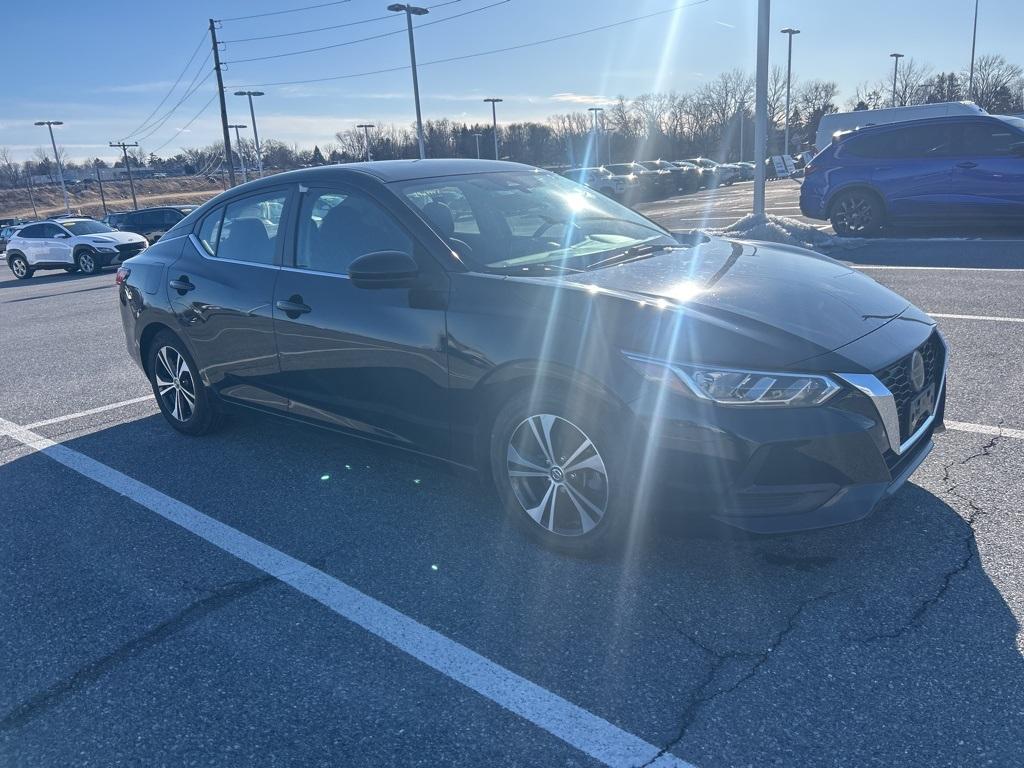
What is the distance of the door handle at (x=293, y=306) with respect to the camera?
13.8ft

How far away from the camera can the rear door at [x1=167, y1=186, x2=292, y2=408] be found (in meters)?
4.48

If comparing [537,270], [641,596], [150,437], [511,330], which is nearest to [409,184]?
[537,270]

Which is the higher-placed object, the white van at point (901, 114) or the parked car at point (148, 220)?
the white van at point (901, 114)

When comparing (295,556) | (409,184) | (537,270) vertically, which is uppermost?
(409,184)

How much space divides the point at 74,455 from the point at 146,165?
5811 inches

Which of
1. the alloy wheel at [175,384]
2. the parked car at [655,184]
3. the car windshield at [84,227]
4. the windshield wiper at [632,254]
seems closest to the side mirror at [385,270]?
the windshield wiper at [632,254]

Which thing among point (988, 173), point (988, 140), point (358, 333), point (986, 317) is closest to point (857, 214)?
point (988, 173)

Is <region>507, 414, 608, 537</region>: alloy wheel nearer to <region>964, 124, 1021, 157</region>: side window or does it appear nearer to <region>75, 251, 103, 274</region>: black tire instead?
<region>964, 124, 1021, 157</region>: side window

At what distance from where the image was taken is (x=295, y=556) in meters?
3.66

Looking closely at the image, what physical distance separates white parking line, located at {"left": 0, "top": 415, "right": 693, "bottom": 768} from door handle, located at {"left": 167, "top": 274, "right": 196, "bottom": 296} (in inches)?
48.1

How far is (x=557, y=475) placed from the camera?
11.0ft

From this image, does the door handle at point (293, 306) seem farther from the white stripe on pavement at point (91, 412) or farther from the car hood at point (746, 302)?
the white stripe on pavement at point (91, 412)

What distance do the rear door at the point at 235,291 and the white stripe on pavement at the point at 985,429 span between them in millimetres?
3729

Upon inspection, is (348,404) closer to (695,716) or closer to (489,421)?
(489,421)
